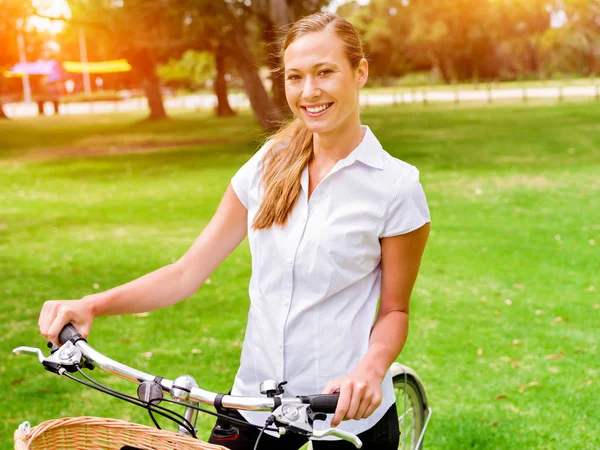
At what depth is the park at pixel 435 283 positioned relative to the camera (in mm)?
5688

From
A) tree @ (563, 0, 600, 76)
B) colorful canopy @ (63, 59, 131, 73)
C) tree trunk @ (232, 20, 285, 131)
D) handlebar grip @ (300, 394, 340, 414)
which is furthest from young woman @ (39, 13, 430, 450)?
colorful canopy @ (63, 59, 131, 73)

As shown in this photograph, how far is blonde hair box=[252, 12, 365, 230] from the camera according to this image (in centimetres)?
246

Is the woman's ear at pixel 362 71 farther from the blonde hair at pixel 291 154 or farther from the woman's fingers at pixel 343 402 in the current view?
the woman's fingers at pixel 343 402

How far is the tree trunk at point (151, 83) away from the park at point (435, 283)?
733 inches

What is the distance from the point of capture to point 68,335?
7.34 ft

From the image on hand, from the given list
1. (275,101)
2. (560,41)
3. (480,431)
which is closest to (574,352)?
(480,431)

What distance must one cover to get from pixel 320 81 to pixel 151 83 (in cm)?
3855

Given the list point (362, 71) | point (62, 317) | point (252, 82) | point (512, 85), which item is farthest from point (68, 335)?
point (512, 85)

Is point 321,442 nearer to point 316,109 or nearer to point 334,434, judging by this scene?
point 334,434

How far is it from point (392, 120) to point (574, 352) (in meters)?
25.6

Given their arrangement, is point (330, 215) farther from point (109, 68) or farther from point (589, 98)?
point (109, 68)

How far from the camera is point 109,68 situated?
238 feet

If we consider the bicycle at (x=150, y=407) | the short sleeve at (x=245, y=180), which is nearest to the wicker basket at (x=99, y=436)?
the bicycle at (x=150, y=407)

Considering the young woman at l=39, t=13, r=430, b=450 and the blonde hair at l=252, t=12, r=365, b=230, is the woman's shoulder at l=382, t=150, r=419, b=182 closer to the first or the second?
the young woman at l=39, t=13, r=430, b=450
